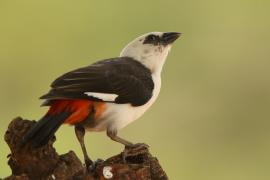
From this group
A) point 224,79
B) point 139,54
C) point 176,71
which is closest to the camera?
point 139,54

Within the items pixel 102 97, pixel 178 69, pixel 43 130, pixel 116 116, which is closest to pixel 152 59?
pixel 116 116

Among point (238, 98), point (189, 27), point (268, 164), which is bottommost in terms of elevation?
point (268, 164)

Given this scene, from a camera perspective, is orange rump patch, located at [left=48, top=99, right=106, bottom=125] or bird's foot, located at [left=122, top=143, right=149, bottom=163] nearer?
orange rump patch, located at [left=48, top=99, right=106, bottom=125]

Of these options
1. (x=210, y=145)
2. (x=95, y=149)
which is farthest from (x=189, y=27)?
(x=95, y=149)

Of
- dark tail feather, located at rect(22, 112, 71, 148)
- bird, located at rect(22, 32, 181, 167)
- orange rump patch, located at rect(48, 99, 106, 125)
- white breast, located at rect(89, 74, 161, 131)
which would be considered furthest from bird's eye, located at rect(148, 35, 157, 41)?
dark tail feather, located at rect(22, 112, 71, 148)

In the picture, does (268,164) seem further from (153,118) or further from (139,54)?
(139,54)

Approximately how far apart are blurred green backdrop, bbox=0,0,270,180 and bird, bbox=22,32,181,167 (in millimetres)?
3466

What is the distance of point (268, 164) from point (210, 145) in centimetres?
93

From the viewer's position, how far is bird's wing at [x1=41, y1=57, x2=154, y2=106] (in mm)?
6079

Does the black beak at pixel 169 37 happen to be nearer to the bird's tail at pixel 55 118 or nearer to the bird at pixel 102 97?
the bird at pixel 102 97

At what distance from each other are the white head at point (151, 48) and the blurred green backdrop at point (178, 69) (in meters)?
3.02

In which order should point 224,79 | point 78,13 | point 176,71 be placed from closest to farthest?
point 176,71, point 224,79, point 78,13

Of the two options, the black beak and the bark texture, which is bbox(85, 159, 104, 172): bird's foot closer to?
the bark texture

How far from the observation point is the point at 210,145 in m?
11.6
